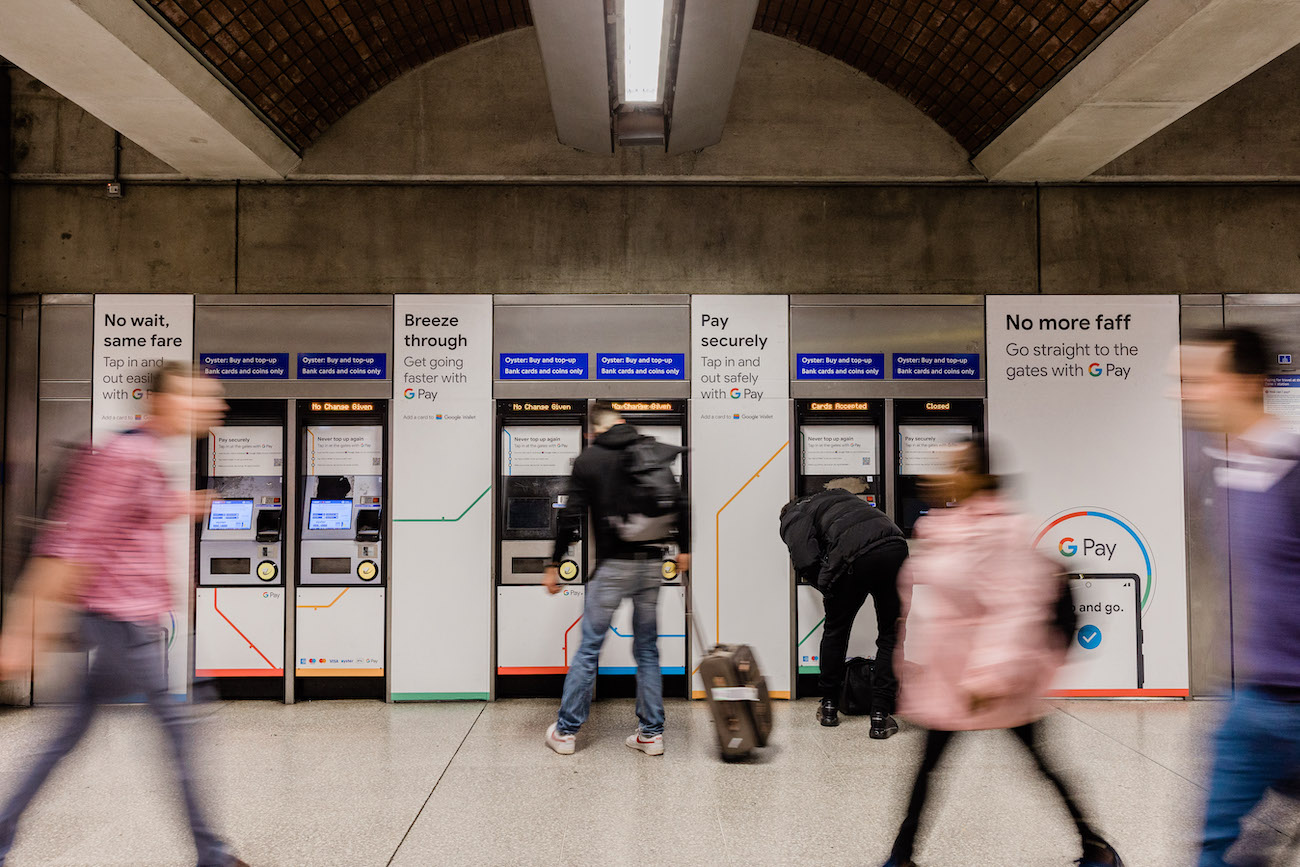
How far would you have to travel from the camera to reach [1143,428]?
14.9 ft

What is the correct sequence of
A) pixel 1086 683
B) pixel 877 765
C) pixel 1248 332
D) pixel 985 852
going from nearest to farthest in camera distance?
pixel 1248 332
pixel 985 852
pixel 877 765
pixel 1086 683

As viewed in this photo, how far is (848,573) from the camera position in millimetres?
3812

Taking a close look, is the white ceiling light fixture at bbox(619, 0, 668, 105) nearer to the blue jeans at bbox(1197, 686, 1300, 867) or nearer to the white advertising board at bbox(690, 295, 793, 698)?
the white advertising board at bbox(690, 295, 793, 698)

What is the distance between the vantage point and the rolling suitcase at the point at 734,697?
337 cm

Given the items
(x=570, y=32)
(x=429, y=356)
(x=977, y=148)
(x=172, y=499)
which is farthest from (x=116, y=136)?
(x=977, y=148)

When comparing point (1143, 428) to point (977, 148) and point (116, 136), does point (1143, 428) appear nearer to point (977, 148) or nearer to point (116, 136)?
point (977, 148)

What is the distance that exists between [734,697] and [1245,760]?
6.49 ft

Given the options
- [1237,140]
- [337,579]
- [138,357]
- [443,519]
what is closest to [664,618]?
[443,519]

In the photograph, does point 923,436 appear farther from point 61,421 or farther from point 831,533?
point 61,421

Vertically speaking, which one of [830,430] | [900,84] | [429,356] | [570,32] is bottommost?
[830,430]

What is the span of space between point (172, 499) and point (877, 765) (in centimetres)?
311

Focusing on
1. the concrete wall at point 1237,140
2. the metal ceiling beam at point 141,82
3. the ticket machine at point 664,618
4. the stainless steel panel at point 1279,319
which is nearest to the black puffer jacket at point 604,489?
the ticket machine at point 664,618

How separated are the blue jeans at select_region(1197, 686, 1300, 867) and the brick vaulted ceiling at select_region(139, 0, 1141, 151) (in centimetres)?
301

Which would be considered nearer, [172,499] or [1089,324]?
[172,499]
